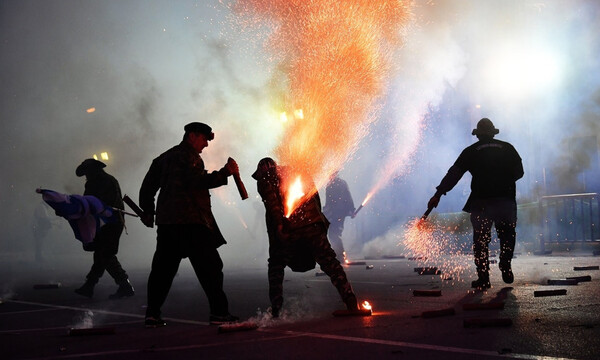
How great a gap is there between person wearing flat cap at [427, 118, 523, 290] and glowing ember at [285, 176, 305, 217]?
8.59ft

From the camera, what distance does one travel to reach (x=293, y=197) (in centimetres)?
755

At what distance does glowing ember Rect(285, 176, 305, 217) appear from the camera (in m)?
7.53

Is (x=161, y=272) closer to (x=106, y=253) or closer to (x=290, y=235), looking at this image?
(x=290, y=235)

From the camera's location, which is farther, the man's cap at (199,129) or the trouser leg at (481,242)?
the trouser leg at (481,242)

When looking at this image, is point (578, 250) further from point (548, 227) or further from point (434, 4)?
point (434, 4)

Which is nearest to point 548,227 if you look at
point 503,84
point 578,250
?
point 578,250

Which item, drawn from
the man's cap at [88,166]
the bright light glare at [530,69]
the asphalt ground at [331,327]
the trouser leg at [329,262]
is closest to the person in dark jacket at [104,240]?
the man's cap at [88,166]

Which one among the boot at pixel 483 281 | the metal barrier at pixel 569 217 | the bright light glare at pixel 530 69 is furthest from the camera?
the bright light glare at pixel 530 69

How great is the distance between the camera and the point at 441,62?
26.5 metres

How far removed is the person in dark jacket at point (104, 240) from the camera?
11273 millimetres

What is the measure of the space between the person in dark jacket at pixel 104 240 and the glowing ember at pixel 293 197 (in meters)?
4.33

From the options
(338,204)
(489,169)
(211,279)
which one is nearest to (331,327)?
(211,279)

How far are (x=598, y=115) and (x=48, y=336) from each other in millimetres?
18965

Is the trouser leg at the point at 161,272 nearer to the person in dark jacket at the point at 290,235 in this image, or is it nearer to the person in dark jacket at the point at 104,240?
the person in dark jacket at the point at 290,235
